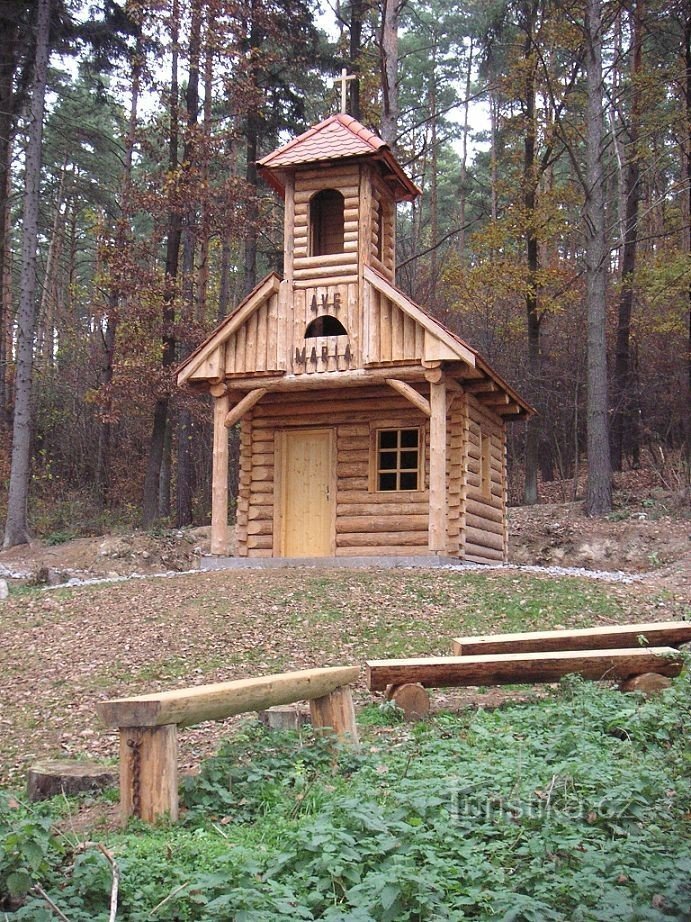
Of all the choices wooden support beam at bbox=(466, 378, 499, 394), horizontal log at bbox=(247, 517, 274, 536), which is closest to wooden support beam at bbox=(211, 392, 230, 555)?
horizontal log at bbox=(247, 517, 274, 536)

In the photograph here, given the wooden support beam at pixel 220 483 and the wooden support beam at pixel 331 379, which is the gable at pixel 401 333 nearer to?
the wooden support beam at pixel 331 379

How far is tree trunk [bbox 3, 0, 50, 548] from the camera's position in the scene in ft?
73.8

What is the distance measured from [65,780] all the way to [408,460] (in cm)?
1200

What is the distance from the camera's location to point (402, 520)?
17312 millimetres

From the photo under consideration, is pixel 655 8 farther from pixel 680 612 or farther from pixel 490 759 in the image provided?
pixel 490 759

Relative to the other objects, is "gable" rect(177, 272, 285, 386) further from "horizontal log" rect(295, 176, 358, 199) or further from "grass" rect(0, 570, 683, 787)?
"grass" rect(0, 570, 683, 787)

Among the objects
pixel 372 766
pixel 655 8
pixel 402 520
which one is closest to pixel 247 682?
pixel 372 766

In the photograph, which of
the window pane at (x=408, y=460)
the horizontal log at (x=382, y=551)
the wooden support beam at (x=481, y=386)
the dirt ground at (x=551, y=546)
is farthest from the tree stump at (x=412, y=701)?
the dirt ground at (x=551, y=546)

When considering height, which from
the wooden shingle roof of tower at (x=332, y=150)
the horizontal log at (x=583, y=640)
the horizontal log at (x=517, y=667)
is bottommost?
the horizontal log at (x=517, y=667)

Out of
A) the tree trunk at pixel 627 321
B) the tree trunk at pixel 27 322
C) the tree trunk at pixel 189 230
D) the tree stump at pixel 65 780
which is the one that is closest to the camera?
the tree stump at pixel 65 780

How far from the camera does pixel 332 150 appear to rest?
55.7ft

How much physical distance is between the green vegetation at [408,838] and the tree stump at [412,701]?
3.32ft

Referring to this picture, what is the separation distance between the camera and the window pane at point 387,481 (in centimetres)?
1777

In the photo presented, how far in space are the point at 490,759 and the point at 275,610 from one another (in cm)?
656
